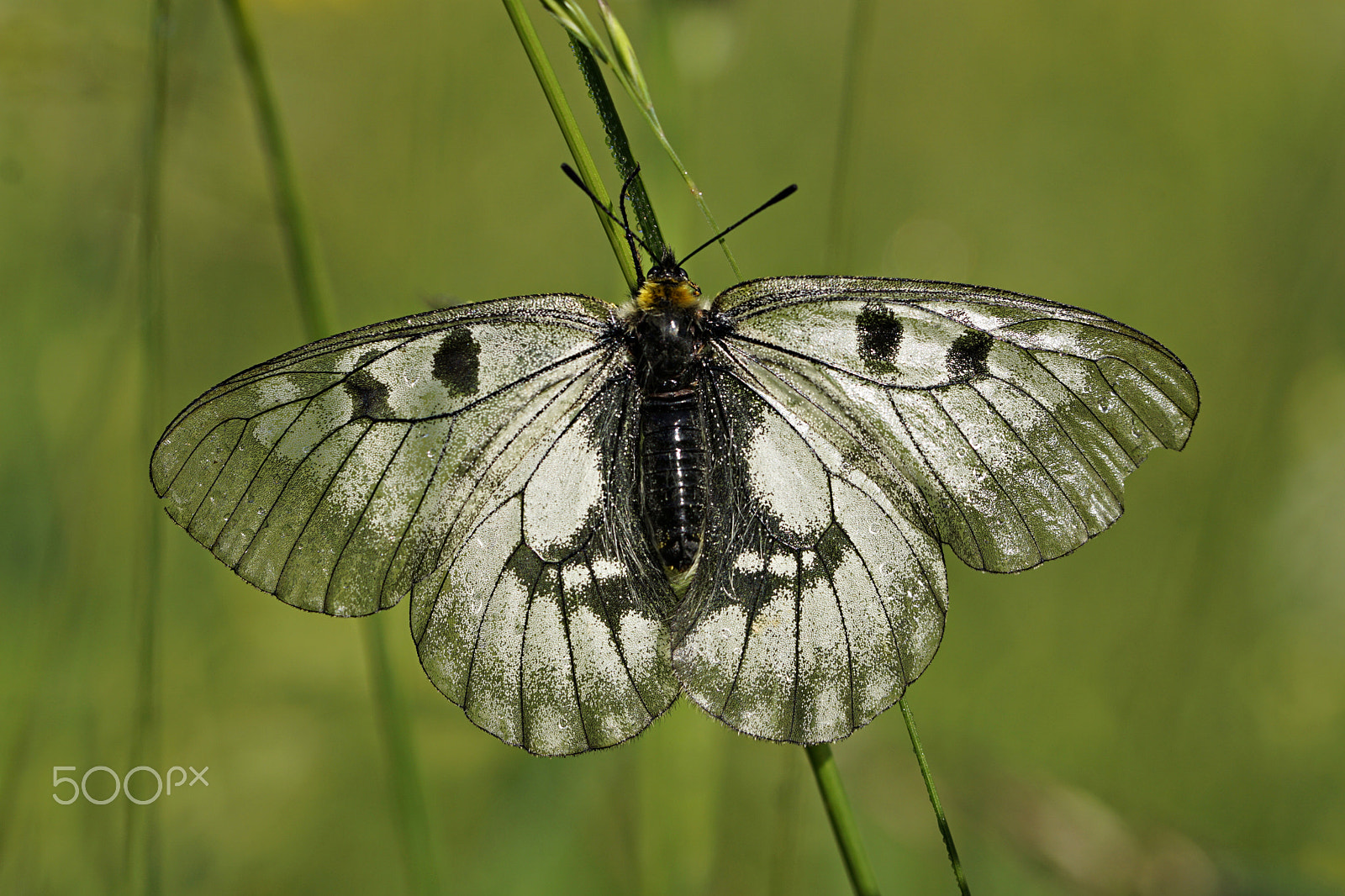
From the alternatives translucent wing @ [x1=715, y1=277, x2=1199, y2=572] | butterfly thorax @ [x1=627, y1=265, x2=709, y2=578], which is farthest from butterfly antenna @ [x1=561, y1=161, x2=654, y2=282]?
translucent wing @ [x1=715, y1=277, x2=1199, y2=572]

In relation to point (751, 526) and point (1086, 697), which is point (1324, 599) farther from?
point (751, 526)

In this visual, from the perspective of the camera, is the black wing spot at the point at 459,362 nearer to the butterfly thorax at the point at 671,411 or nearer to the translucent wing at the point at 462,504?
the translucent wing at the point at 462,504

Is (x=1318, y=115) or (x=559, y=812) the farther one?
(x=1318, y=115)

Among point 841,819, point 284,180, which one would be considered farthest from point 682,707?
point 284,180

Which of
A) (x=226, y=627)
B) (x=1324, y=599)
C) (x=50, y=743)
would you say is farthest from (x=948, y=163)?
(x=50, y=743)

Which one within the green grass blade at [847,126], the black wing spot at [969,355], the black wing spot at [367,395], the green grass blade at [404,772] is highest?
the green grass blade at [847,126]

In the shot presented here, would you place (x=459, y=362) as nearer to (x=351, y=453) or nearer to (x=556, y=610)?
(x=351, y=453)

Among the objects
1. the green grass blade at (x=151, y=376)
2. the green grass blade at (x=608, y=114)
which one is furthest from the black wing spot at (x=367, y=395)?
the green grass blade at (x=608, y=114)
